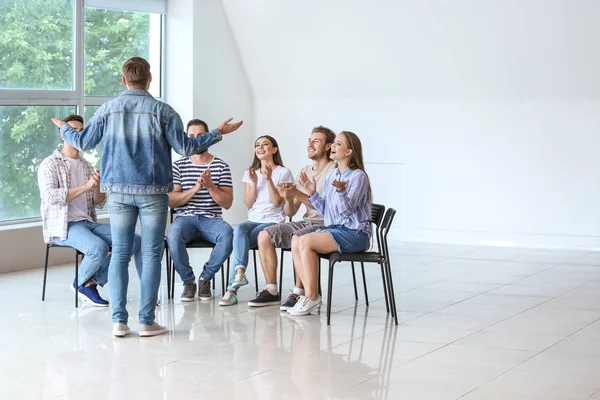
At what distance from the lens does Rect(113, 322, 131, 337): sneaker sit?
5.10 m

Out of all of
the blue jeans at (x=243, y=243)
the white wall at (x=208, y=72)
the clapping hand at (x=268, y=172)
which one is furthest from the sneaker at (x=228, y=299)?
the white wall at (x=208, y=72)

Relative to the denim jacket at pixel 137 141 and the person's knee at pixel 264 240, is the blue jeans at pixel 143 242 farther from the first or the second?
the person's knee at pixel 264 240

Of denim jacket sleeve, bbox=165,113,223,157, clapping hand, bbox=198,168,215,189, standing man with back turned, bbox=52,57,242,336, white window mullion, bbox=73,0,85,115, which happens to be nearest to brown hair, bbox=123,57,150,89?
standing man with back turned, bbox=52,57,242,336

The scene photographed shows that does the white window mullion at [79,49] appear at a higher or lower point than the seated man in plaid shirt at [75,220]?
higher

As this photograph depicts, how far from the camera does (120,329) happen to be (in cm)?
511

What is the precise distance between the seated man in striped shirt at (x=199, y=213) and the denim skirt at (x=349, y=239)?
0.85 metres

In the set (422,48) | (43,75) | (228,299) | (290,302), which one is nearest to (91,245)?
(228,299)

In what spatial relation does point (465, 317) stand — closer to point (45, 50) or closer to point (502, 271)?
point (502, 271)

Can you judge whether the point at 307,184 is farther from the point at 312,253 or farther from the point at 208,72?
the point at 208,72

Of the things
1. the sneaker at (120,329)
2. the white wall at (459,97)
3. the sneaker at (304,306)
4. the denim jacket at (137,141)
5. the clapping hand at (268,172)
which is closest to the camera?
the denim jacket at (137,141)

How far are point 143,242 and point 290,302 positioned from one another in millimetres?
1221

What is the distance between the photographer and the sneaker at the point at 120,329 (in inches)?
201

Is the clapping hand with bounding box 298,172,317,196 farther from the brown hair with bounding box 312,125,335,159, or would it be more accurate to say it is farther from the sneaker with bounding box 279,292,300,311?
the sneaker with bounding box 279,292,300,311

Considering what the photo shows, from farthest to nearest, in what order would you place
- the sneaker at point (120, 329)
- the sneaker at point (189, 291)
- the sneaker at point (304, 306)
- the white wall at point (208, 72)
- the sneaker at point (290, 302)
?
the white wall at point (208, 72), the sneaker at point (189, 291), the sneaker at point (290, 302), the sneaker at point (304, 306), the sneaker at point (120, 329)
